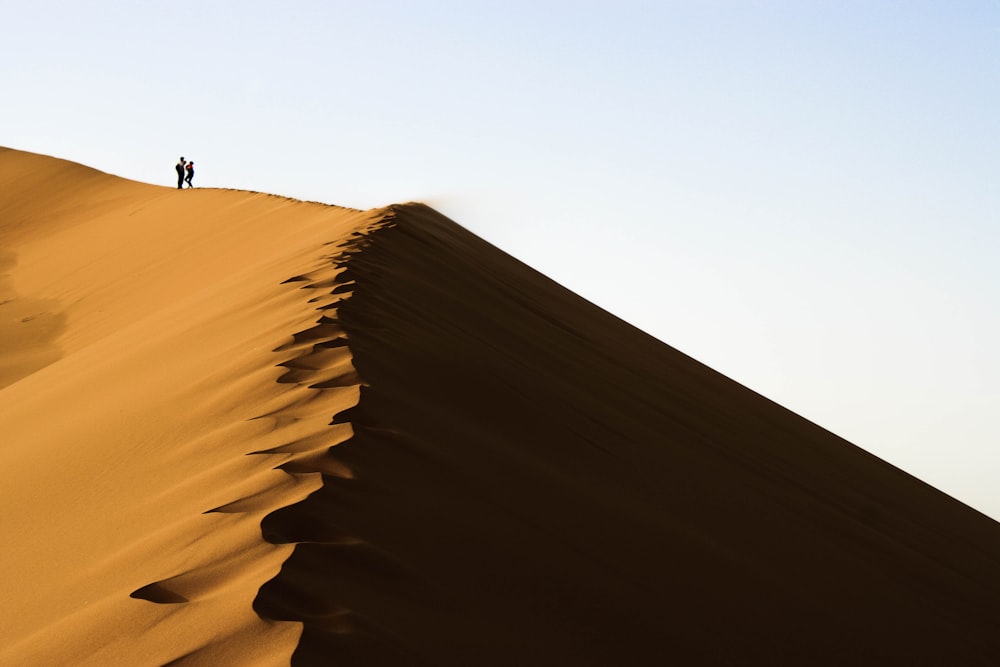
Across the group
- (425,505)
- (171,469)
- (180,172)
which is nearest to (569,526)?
(425,505)

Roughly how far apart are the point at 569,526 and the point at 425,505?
64cm

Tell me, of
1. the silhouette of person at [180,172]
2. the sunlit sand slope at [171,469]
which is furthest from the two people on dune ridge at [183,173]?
the sunlit sand slope at [171,469]

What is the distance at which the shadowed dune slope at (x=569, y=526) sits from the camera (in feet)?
9.44

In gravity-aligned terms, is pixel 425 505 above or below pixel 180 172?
below

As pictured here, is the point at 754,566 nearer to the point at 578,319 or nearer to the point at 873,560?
the point at 873,560

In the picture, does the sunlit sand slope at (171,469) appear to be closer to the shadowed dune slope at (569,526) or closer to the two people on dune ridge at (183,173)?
the shadowed dune slope at (569,526)

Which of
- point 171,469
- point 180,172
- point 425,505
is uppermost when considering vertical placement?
point 180,172

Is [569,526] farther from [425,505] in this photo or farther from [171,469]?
[171,469]

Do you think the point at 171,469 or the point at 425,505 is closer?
the point at 425,505

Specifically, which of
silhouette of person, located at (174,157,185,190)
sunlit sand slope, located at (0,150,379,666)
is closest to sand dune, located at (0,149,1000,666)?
sunlit sand slope, located at (0,150,379,666)

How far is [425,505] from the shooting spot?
346 centimetres

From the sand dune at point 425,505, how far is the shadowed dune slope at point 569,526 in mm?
14

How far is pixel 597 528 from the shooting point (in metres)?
4.02

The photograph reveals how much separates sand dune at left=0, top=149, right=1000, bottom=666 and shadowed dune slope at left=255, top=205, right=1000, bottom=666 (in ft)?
0.05
